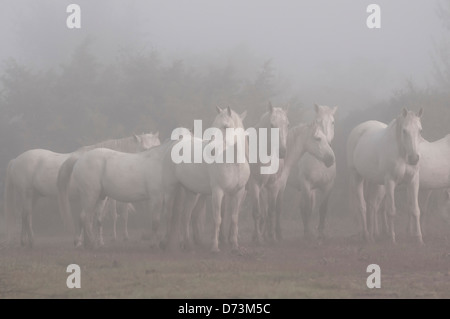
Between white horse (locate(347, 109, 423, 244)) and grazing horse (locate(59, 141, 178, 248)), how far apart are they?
4.49 metres

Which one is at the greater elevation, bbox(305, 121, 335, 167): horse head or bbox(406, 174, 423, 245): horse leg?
bbox(305, 121, 335, 167): horse head

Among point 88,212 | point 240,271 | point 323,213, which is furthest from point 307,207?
point 240,271

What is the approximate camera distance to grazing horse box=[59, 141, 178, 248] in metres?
13.5

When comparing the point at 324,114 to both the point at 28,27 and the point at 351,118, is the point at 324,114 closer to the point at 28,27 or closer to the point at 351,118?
the point at 351,118

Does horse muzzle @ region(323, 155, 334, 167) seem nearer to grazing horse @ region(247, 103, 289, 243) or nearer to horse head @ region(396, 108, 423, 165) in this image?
grazing horse @ region(247, 103, 289, 243)

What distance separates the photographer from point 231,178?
12.5m

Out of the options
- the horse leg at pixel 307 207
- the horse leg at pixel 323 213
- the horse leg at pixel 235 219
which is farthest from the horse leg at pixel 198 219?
the horse leg at pixel 323 213

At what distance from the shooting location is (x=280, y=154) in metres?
13.6

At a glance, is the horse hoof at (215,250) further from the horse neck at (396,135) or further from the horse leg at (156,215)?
the horse neck at (396,135)

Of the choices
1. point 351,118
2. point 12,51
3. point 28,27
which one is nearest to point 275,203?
point 351,118

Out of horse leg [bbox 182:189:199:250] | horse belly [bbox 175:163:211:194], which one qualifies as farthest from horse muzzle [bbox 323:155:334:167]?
horse leg [bbox 182:189:199:250]

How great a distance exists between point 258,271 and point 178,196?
355 centimetres

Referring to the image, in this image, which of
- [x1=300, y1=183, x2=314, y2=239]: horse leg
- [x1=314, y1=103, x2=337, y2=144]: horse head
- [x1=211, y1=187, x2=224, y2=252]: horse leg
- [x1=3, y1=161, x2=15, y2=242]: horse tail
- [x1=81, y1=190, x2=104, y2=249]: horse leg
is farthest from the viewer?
[x1=3, y1=161, x2=15, y2=242]: horse tail

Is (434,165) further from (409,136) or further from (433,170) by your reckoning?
(409,136)
